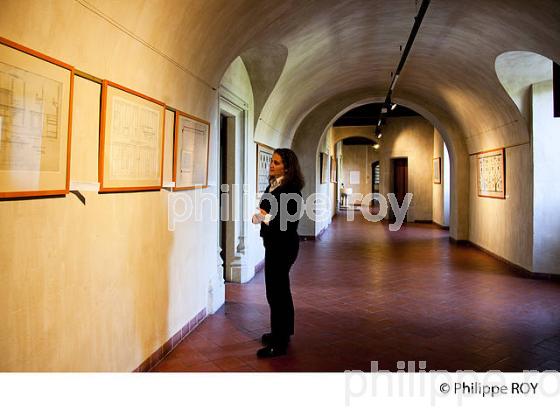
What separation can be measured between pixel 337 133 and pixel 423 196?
17.0ft

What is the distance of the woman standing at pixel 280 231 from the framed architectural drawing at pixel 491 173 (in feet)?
20.0

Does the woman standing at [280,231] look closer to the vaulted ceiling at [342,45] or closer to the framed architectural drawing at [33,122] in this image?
the vaulted ceiling at [342,45]

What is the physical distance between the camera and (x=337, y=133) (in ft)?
65.8

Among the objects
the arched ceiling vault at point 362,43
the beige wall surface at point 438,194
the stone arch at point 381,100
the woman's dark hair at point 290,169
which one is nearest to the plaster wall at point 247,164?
the arched ceiling vault at point 362,43

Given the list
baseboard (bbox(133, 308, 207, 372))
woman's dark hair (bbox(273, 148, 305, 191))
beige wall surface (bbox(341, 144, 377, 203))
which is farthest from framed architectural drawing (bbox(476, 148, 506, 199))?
beige wall surface (bbox(341, 144, 377, 203))

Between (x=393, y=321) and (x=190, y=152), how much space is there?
108 inches

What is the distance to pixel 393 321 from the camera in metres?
4.61

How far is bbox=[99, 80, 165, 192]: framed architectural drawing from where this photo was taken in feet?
8.68

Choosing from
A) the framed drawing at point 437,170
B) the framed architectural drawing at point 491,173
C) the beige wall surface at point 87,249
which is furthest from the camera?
the framed drawing at point 437,170

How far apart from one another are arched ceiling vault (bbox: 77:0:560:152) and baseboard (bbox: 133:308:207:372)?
2.35m

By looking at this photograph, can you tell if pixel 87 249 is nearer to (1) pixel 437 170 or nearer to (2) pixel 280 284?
(2) pixel 280 284

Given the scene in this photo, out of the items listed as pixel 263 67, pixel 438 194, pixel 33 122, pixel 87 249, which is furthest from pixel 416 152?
pixel 33 122

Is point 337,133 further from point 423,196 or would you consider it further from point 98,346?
point 98,346

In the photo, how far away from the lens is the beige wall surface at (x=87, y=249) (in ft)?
6.57
